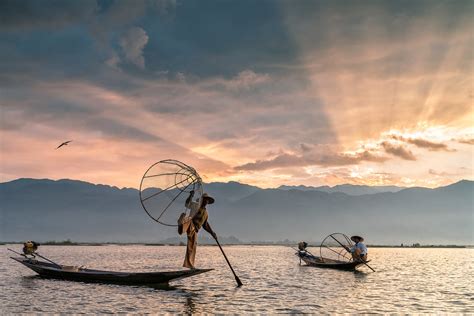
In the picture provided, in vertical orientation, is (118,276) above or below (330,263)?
below

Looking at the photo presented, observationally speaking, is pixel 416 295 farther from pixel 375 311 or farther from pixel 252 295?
pixel 252 295

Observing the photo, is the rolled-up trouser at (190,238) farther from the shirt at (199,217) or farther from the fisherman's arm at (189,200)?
the fisherman's arm at (189,200)

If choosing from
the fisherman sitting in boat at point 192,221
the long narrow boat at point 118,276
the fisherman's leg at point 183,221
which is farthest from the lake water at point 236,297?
the fisherman's leg at point 183,221

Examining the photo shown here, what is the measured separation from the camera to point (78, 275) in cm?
3322

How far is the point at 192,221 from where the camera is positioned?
27.5 m

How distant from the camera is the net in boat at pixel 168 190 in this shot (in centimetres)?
2505

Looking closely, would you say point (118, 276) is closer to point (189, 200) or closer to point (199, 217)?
point (199, 217)

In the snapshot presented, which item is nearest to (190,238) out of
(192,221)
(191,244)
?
(191,244)

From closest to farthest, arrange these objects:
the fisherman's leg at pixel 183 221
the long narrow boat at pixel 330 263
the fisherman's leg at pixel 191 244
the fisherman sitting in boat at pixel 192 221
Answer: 1. the fisherman's leg at pixel 183 221
2. the fisherman sitting in boat at pixel 192 221
3. the fisherman's leg at pixel 191 244
4. the long narrow boat at pixel 330 263

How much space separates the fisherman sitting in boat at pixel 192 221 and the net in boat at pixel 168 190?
33 centimetres

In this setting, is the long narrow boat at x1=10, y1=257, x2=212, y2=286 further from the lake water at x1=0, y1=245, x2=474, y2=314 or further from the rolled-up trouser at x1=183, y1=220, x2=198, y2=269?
the rolled-up trouser at x1=183, y1=220, x2=198, y2=269

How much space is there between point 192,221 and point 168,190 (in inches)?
106

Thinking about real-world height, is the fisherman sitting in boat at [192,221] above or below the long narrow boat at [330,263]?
above

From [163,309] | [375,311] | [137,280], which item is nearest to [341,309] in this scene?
[375,311]
